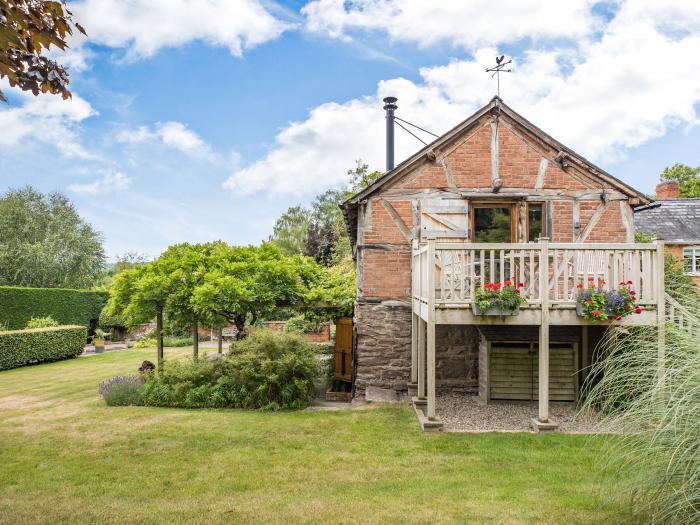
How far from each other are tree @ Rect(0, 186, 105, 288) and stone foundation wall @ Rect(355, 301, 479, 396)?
29.5 meters

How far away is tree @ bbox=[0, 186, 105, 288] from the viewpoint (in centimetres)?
3189

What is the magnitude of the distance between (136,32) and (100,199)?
2522 cm

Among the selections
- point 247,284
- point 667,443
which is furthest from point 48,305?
point 667,443

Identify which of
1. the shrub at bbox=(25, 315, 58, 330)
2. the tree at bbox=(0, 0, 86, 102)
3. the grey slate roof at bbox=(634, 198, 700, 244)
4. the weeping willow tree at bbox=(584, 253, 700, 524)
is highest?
the grey slate roof at bbox=(634, 198, 700, 244)

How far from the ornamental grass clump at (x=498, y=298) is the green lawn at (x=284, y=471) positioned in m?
2.00

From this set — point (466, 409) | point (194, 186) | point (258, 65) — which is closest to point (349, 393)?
point (466, 409)

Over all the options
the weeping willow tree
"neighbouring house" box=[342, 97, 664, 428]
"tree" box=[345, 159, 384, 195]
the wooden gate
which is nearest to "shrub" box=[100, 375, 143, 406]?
the wooden gate

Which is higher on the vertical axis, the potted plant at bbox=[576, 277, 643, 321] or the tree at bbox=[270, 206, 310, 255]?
the tree at bbox=[270, 206, 310, 255]

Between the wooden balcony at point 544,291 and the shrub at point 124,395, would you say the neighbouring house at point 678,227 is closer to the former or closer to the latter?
the wooden balcony at point 544,291

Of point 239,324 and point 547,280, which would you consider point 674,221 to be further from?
point 239,324

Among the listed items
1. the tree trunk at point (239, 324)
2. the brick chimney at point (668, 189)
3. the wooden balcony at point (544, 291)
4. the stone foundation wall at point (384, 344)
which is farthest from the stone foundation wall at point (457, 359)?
the brick chimney at point (668, 189)

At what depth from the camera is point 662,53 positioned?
17641 mm

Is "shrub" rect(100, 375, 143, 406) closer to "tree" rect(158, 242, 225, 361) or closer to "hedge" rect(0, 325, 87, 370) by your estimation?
"tree" rect(158, 242, 225, 361)

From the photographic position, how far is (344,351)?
1148 centimetres
